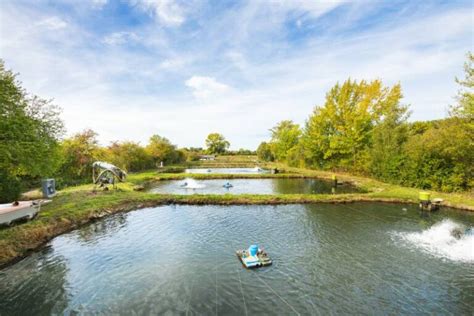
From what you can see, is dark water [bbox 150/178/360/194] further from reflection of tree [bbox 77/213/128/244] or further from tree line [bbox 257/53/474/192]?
reflection of tree [bbox 77/213/128/244]

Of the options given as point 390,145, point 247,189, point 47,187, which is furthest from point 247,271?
point 390,145

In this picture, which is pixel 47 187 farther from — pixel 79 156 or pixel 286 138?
pixel 286 138

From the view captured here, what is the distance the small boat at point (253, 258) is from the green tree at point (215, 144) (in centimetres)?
11368

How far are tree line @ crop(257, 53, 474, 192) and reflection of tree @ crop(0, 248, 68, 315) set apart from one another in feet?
89.7

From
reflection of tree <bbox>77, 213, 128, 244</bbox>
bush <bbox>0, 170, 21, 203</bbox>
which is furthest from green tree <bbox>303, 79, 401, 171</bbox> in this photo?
bush <bbox>0, 170, 21, 203</bbox>

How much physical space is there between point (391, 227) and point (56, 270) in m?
17.0

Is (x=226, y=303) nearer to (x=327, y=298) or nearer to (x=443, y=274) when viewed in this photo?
(x=327, y=298)

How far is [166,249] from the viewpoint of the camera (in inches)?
413

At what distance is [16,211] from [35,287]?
Answer: 19.6 ft

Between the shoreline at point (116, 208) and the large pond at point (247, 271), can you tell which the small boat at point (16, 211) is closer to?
the shoreline at point (116, 208)

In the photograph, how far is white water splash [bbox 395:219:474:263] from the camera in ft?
33.0

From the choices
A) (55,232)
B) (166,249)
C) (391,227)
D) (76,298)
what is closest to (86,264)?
(76,298)

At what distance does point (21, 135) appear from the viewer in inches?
496

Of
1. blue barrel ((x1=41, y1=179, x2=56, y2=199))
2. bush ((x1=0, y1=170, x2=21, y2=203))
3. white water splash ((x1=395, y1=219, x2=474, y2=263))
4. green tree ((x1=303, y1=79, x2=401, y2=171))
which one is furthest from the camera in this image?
green tree ((x1=303, y1=79, x2=401, y2=171))
